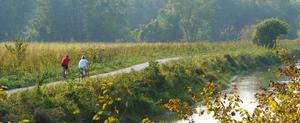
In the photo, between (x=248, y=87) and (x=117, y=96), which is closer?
(x=117, y=96)

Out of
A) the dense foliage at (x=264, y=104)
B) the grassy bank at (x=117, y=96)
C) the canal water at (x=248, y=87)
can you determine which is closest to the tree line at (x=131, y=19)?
the canal water at (x=248, y=87)

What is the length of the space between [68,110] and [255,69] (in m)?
38.4

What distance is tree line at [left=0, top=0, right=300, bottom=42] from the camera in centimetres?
10850

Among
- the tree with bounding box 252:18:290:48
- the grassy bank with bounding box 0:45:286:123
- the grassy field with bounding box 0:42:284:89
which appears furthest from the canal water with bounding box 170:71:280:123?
the tree with bounding box 252:18:290:48

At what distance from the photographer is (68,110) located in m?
21.3

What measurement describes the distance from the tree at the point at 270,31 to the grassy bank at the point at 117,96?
34.5 metres

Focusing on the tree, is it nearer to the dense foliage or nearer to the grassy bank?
the grassy bank

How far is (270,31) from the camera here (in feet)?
249

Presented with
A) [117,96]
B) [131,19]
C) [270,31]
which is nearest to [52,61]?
[117,96]

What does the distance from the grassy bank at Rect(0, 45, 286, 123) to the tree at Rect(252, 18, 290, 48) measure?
34523 millimetres

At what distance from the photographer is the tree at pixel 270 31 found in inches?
2965

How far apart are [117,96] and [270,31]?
5476 cm

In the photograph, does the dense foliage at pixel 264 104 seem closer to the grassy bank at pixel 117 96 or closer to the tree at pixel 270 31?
the grassy bank at pixel 117 96

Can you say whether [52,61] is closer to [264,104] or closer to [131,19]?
[264,104]
